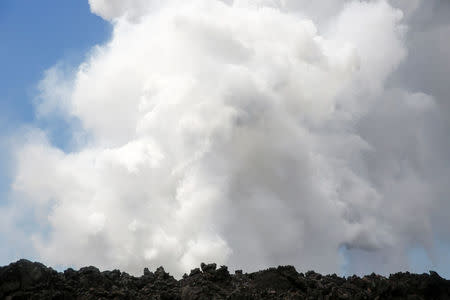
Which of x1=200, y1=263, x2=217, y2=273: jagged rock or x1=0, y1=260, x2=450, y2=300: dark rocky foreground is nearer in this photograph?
x1=0, y1=260, x2=450, y2=300: dark rocky foreground

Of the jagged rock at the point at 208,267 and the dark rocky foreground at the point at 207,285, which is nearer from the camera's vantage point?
the dark rocky foreground at the point at 207,285

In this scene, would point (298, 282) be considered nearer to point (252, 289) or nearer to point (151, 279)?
point (252, 289)

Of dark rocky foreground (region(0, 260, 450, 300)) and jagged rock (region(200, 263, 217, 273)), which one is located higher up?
jagged rock (region(200, 263, 217, 273))

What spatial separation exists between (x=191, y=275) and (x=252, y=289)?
14.0ft

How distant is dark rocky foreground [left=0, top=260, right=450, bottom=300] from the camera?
26.8 meters

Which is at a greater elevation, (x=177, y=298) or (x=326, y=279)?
(x=326, y=279)

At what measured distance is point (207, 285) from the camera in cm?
2841

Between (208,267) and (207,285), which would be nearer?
(207,285)

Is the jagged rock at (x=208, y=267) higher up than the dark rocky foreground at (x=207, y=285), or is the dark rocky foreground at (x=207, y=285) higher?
the jagged rock at (x=208, y=267)

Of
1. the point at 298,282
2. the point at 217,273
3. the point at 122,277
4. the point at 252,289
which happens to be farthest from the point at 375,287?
the point at 122,277

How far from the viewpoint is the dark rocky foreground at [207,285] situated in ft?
88.1

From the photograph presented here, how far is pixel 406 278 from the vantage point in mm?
31422

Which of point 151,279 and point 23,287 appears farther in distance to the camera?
point 151,279

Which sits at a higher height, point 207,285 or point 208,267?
point 208,267
